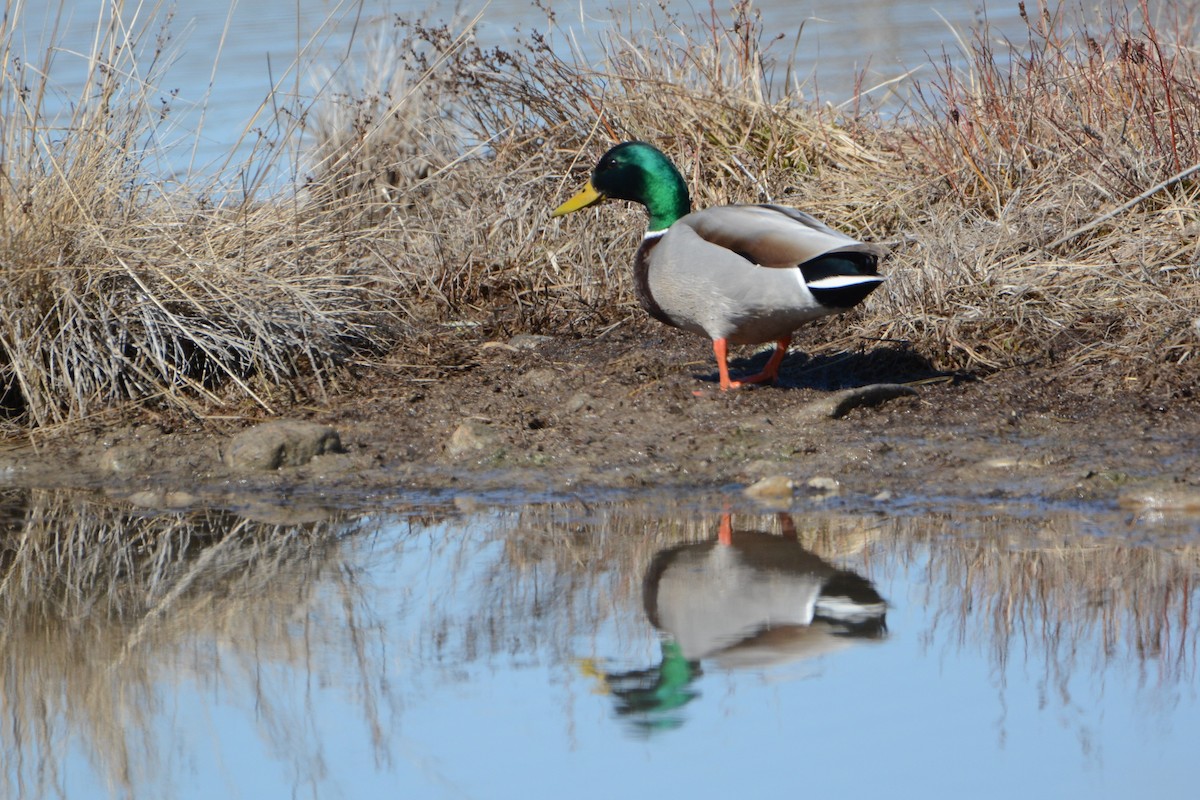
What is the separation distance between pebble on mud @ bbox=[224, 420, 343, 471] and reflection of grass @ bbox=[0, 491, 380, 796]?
360 mm

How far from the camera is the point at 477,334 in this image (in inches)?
243

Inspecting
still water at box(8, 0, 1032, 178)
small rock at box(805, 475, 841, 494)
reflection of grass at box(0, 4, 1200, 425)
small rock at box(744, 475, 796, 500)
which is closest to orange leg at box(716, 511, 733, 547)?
small rock at box(744, 475, 796, 500)

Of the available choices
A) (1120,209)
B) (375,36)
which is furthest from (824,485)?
(375,36)

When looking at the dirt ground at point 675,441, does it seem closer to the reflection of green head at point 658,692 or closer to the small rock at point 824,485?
the small rock at point 824,485

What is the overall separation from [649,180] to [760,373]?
778mm

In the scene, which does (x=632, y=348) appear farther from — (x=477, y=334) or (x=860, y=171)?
(x=860, y=171)

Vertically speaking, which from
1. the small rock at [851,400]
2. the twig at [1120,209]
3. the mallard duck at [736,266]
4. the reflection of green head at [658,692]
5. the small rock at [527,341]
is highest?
the twig at [1120,209]

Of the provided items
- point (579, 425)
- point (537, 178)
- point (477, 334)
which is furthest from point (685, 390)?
point (537, 178)

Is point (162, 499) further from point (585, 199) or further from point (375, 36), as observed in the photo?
point (375, 36)

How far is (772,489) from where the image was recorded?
4207 mm

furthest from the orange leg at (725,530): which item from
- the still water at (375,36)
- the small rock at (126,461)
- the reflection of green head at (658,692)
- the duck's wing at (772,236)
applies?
the still water at (375,36)

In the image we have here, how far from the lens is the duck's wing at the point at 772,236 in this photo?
4715 millimetres

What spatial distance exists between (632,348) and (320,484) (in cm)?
174

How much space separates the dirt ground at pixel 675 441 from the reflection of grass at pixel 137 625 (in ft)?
1.00
